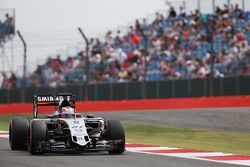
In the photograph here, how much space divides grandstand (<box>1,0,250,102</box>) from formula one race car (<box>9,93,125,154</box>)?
37.1 ft

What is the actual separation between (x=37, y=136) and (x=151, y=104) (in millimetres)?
12782

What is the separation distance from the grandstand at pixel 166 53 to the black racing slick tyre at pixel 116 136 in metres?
11.4

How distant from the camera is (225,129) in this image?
60.7 ft

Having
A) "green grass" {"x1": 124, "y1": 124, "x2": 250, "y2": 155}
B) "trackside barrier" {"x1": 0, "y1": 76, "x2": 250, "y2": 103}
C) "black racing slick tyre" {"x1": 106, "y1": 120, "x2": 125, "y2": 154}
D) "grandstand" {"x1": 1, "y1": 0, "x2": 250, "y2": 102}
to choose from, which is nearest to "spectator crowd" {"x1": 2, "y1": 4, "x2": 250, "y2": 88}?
"grandstand" {"x1": 1, "y1": 0, "x2": 250, "y2": 102}

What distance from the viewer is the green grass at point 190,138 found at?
14.5 m

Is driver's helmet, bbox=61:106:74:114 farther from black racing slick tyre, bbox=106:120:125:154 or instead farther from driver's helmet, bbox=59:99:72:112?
black racing slick tyre, bbox=106:120:125:154

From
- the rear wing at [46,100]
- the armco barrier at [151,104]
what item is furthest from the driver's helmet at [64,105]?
the armco barrier at [151,104]

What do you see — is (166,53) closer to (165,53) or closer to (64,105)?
(165,53)

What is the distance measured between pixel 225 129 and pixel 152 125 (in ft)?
8.22

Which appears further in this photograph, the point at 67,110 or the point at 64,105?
the point at 64,105

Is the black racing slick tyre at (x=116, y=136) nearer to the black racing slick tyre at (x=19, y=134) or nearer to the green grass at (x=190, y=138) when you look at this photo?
the black racing slick tyre at (x=19, y=134)

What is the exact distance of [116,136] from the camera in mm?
13094

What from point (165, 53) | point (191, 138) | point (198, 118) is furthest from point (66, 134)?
point (165, 53)

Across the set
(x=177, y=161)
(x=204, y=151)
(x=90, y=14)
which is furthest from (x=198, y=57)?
(x=177, y=161)
